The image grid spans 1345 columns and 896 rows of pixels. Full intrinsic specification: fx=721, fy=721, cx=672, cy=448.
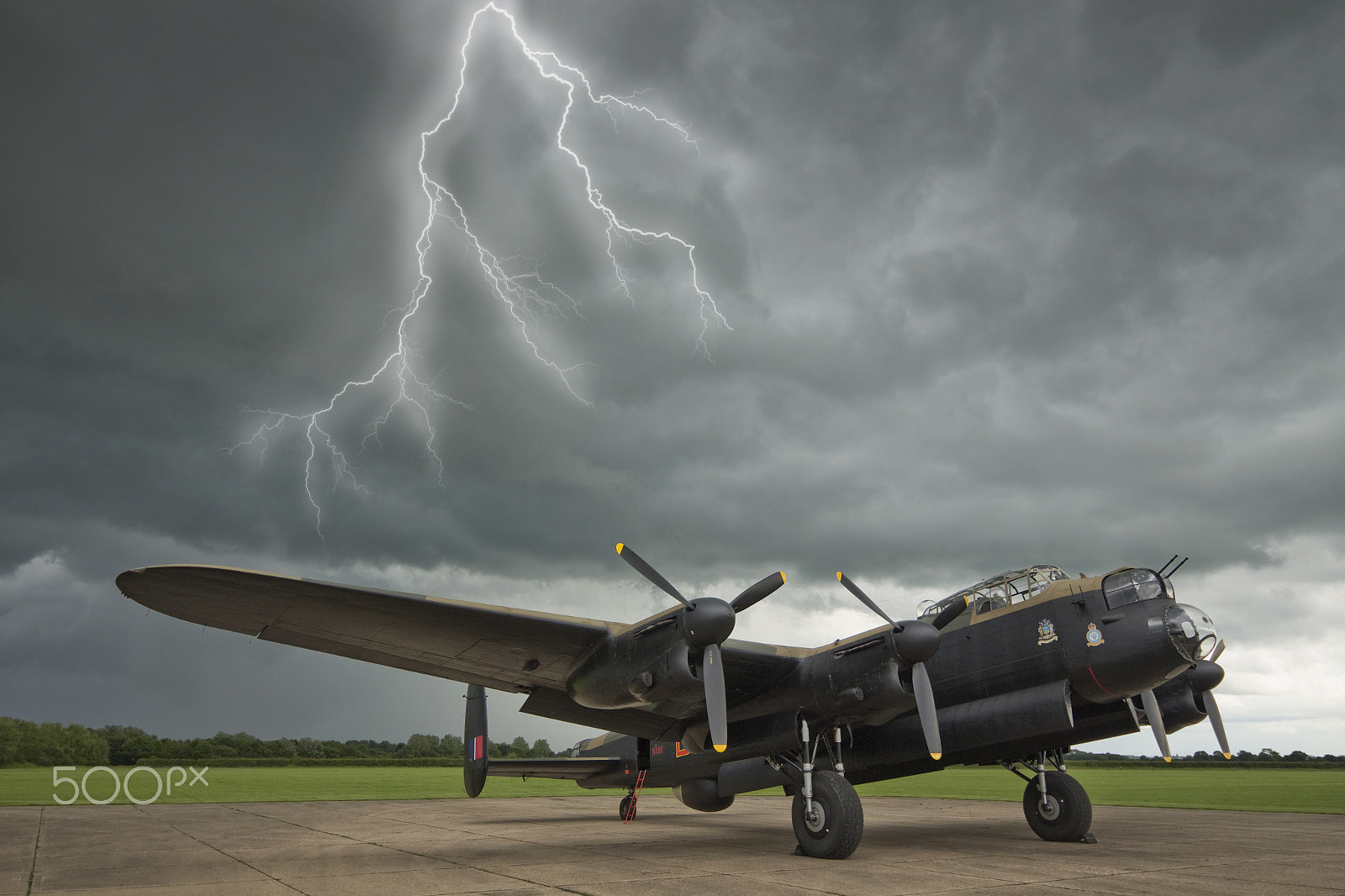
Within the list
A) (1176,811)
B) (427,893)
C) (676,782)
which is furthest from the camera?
(1176,811)

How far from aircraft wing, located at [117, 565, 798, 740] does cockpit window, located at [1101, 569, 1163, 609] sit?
216 inches

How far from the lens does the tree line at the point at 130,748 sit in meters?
63.8

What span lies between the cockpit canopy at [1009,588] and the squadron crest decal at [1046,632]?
70 cm

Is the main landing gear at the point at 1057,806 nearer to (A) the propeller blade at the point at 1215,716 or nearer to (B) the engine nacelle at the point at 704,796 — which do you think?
(A) the propeller blade at the point at 1215,716

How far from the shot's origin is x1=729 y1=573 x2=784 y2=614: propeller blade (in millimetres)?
10758

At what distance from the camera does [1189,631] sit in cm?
1151

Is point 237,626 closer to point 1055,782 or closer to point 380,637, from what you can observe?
point 380,637

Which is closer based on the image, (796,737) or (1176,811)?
(796,737)

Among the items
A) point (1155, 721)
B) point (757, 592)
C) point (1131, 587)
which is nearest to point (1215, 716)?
point (1155, 721)

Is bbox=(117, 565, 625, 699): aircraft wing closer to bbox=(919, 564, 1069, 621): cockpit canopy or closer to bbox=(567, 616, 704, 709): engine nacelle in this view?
bbox=(567, 616, 704, 709): engine nacelle

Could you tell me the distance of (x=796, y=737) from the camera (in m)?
12.1

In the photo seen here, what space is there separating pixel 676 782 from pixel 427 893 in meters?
11.2

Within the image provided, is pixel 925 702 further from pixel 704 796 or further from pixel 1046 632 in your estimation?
pixel 704 796

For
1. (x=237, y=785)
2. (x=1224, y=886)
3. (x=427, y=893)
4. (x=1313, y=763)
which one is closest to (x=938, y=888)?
(x=1224, y=886)
